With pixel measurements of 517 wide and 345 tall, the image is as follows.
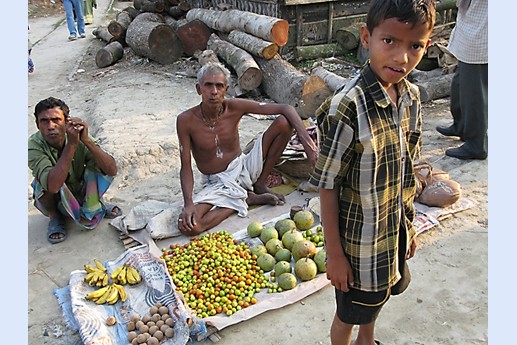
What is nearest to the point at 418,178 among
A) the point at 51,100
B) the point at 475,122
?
the point at 475,122

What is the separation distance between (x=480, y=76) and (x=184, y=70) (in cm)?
564

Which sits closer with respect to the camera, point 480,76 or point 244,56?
point 480,76

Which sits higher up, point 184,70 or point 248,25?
point 248,25

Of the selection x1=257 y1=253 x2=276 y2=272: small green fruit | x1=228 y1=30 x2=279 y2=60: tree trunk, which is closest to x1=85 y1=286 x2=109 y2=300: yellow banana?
x1=257 y1=253 x2=276 y2=272: small green fruit

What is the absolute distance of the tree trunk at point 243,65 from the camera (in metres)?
7.12

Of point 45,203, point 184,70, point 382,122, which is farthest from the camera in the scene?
point 184,70

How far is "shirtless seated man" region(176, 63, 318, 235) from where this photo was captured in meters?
3.89

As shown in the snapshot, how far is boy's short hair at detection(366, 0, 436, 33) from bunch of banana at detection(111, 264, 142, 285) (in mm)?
2445

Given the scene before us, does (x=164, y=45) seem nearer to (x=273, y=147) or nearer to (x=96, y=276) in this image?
(x=273, y=147)

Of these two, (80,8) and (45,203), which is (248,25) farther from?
(80,8)

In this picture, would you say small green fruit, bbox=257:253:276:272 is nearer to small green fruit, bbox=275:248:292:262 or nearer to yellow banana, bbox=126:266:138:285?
small green fruit, bbox=275:248:292:262

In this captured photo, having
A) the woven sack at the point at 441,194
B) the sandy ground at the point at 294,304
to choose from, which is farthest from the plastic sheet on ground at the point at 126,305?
the woven sack at the point at 441,194

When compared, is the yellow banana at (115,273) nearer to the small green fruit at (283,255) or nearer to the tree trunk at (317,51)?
the small green fruit at (283,255)

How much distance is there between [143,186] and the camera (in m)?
4.85
